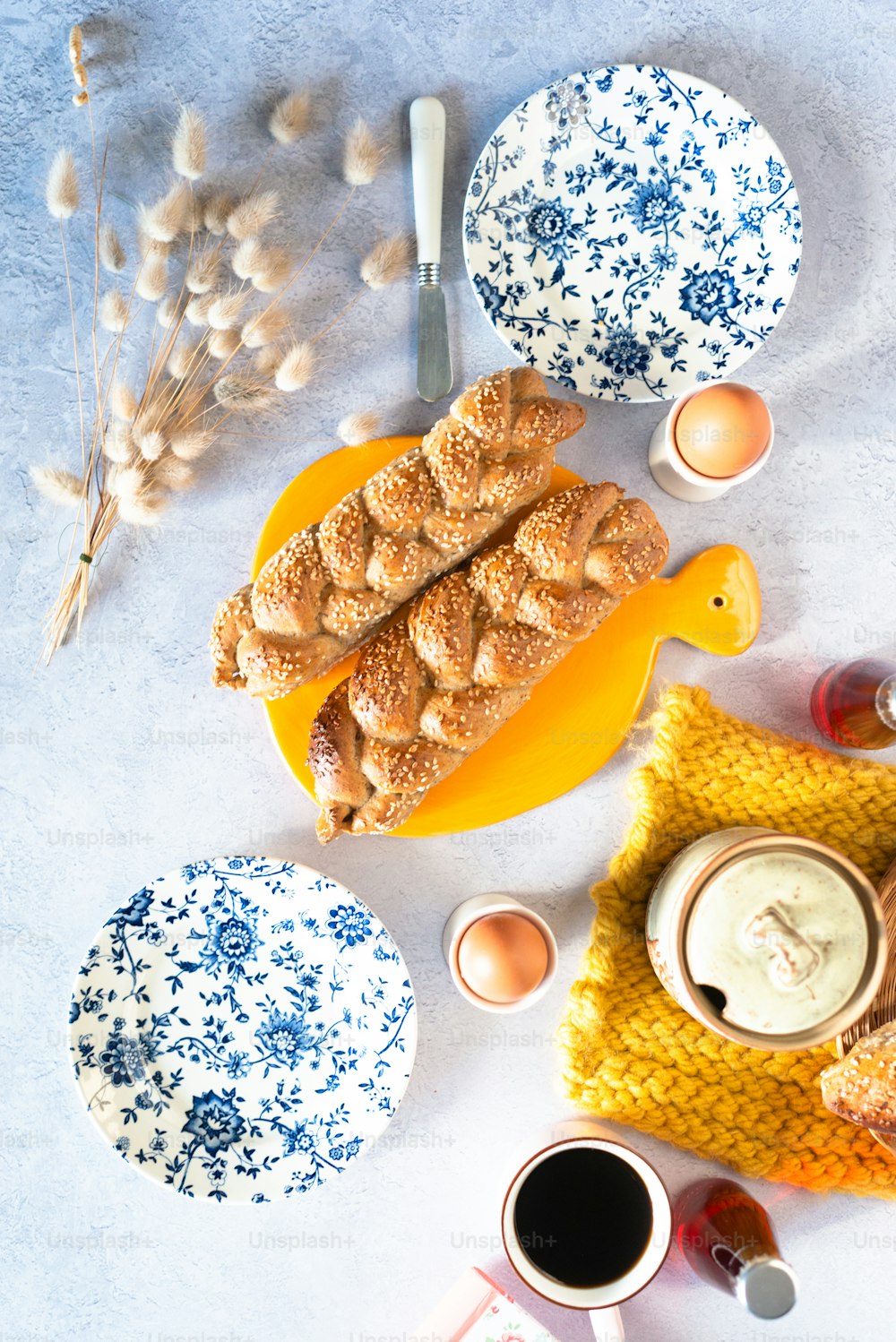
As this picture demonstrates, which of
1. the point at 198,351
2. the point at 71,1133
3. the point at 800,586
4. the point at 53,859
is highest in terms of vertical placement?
the point at 198,351

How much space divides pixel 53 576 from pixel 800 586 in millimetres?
1305

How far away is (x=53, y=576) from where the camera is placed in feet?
5.26

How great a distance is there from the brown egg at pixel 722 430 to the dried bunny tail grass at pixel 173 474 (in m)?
0.80

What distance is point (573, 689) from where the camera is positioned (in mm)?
1589

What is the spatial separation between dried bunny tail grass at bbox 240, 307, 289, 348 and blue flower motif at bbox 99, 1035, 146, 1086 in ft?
3.87

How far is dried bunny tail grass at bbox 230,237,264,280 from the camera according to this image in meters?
1.50

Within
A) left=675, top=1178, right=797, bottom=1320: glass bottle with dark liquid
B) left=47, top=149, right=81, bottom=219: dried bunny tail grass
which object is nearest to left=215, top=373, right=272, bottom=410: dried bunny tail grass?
left=47, top=149, right=81, bottom=219: dried bunny tail grass

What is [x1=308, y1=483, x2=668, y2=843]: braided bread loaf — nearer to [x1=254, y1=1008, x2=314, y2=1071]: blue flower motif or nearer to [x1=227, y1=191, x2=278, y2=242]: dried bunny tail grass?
[x1=254, y1=1008, x2=314, y2=1071]: blue flower motif

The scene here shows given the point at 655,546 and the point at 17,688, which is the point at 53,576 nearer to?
the point at 17,688

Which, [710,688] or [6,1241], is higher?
[710,688]

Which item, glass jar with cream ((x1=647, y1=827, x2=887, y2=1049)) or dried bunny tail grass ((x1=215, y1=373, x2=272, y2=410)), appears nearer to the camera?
glass jar with cream ((x1=647, y1=827, x2=887, y2=1049))

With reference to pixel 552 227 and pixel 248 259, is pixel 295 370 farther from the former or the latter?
pixel 552 227

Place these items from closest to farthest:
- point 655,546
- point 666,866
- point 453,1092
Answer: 1. point 655,546
2. point 666,866
3. point 453,1092

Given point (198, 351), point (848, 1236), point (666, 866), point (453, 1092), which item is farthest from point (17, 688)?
point (848, 1236)
